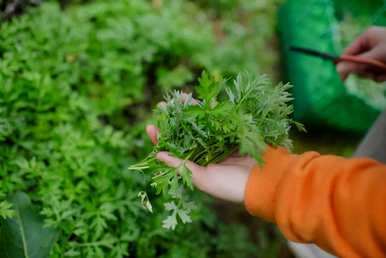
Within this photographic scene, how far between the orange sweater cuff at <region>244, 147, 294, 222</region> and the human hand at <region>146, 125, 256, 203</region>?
0.02 metres

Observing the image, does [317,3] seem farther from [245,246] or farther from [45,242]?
[45,242]

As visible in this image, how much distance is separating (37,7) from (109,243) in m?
1.11

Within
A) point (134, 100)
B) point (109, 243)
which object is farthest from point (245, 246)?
point (134, 100)

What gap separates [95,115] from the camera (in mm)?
2043

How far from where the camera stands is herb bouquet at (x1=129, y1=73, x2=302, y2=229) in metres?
1.22

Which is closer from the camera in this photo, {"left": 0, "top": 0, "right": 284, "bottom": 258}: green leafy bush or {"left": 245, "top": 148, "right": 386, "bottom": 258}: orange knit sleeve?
{"left": 245, "top": 148, "right": 386, "bottom": 258}: orange knit sleeve

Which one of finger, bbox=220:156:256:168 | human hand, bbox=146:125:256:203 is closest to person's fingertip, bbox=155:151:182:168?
human hand, bbox=146:125:256:203

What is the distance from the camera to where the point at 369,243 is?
3.53 feet

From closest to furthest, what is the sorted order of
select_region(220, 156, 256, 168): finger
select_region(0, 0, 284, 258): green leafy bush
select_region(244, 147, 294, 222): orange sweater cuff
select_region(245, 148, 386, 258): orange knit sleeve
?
1. select_region(245, 148, 386, 258): orange knit sleeve
2. select_region(244, 147, 294, 222): orange sweater cuff
3. select_region(220, 156, 256, 168): finger
4. select_region(0, 0, 284, 258): green leafy bush

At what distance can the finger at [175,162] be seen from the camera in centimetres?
125

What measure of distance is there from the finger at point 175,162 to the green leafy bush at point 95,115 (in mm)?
178

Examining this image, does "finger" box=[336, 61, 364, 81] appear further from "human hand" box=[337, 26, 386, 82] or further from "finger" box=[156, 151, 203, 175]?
"finger" box=[156, 151, 203, 175]

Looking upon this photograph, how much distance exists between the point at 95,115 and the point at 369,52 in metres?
1.07

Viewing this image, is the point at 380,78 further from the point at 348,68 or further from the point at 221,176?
the point at 221,176
